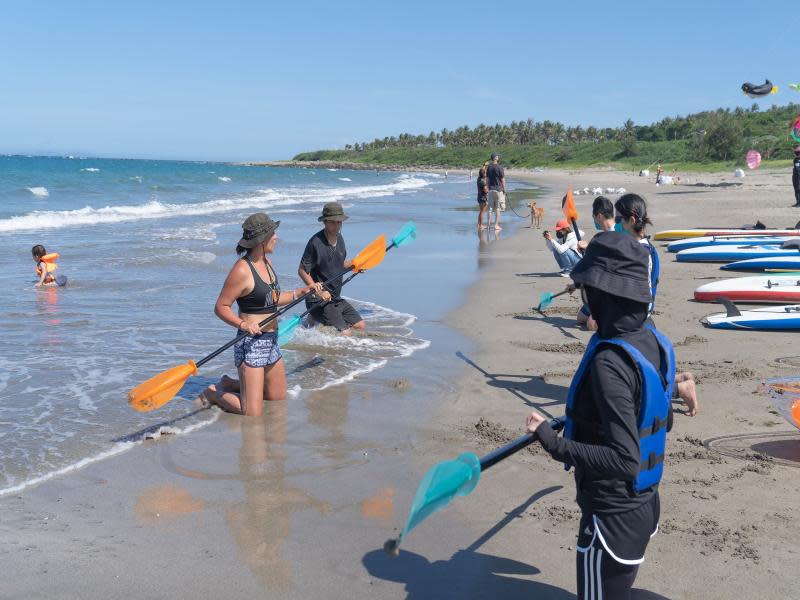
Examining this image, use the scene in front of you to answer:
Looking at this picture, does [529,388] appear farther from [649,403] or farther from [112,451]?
[649,403]

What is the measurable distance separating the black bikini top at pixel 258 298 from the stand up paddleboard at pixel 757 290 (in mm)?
6058

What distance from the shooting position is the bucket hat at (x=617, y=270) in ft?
8.24

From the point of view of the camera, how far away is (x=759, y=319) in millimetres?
8016

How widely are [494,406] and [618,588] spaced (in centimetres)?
334

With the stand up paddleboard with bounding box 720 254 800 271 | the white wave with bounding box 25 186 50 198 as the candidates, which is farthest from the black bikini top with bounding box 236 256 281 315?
the white wave with bounding box 25 186 50 198

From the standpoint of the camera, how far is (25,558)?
373 cm

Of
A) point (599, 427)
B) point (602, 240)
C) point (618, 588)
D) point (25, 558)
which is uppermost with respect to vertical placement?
point (602, 240)

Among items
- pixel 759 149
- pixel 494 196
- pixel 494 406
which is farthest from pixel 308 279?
pixel 759 149

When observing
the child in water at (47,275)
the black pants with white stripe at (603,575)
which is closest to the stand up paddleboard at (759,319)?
the black pants with white stripe at (603,575)

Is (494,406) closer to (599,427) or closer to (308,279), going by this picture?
(308,279)

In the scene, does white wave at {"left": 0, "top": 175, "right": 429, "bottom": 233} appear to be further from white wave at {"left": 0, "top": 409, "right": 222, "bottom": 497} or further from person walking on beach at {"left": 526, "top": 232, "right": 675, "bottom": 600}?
person walking on beach at {"left": 526, "top": 232, "right": 675, "bottom": 600}

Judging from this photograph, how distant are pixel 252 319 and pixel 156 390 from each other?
0.92 meters

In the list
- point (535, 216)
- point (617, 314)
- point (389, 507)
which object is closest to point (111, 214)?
point (535, 216)

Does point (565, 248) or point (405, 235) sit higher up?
point (405, 235)
